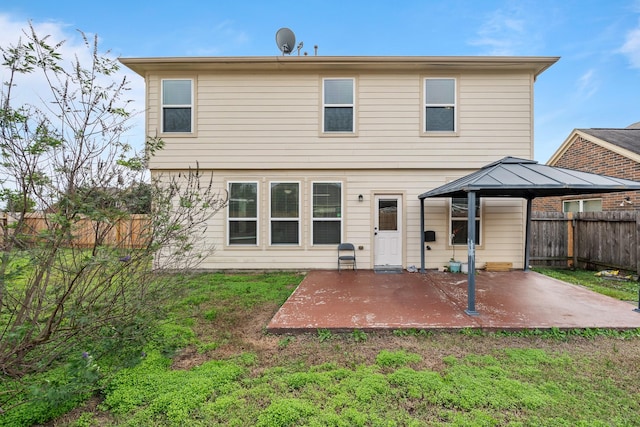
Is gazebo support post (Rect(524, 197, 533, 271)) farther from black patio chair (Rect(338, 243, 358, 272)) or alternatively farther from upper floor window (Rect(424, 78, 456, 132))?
black patio chair (Rect(338, 243, 358, 272))

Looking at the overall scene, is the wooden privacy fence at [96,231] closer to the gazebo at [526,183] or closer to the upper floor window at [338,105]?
the gazebo at [526,183]

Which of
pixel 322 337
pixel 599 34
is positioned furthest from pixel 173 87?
pixel 599 34

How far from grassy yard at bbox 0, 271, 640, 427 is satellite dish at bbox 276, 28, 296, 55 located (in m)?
7.05

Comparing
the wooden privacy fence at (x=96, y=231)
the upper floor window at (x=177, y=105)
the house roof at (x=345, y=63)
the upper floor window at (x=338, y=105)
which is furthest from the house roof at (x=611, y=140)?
the upper floor window at (x=177, y=105)

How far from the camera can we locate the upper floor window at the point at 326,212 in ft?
23.5

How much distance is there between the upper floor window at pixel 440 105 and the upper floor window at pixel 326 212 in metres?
2.87

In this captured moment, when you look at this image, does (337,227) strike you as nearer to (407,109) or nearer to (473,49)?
(407,109)

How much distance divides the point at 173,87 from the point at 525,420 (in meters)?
8.81

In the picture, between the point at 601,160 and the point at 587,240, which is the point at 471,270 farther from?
the point at 601,160

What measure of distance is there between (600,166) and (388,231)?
322 inches

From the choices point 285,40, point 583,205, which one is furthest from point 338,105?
point 583,205

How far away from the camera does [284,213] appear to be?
23.6 feet

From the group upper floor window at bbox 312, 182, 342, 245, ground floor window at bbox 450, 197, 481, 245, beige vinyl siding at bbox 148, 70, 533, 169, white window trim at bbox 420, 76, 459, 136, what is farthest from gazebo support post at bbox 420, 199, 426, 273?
upper floor window at bbox 312, 182, 342, 245

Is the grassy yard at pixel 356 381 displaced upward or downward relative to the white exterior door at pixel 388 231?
downward
